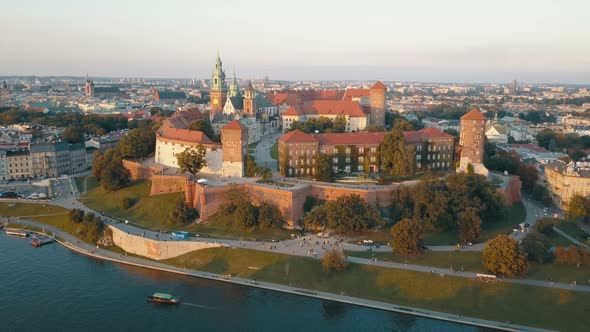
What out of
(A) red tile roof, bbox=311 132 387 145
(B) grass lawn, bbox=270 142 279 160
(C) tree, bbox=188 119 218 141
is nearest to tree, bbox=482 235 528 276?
(A) red tile roof, bbox=311 132 387 145

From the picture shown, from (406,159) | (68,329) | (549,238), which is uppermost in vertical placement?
(406,159)

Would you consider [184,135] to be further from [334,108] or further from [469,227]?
[469,227]

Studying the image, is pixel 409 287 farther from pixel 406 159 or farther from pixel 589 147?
pixel 589 147

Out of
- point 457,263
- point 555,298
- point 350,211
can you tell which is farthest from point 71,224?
point 555,298

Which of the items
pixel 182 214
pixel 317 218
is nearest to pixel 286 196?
pixel 317 218

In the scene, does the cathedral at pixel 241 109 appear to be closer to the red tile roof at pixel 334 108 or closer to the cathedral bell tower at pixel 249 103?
the cathedral bell tower at pixel 249 103

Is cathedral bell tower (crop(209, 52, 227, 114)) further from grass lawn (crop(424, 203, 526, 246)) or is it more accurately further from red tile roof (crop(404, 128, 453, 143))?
grass lawn (crop(424, 203, 526, 246))
